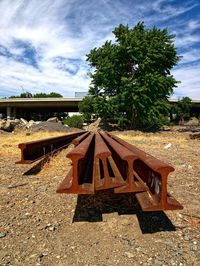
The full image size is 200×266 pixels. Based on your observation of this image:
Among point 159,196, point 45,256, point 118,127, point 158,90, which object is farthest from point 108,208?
point 118,127

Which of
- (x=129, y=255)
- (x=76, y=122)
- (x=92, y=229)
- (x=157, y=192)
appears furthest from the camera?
(x=76, y=122)

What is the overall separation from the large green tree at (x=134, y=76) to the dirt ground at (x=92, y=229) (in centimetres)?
2077

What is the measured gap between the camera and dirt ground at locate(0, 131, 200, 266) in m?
3.41

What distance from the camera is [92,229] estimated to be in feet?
13.5

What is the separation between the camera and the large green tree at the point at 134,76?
26.4m

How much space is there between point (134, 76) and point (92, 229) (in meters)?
24.7

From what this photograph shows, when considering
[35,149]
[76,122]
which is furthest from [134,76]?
[35,149]

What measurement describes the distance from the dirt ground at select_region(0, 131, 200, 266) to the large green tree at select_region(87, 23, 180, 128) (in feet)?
68.2

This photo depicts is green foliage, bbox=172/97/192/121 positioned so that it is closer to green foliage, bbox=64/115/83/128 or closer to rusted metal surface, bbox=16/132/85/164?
green foliage, bbox=64/115/83/128

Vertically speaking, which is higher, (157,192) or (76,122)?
(157,192)

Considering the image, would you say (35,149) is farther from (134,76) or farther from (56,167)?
(134,76)

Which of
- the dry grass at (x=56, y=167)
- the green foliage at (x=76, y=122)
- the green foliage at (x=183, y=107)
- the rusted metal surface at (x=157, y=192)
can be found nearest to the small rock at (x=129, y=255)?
the rusted metal surface at (x=157, y=192)

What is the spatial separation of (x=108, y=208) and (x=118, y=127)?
83.8 feet

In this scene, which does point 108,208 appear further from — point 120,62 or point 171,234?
point 120,62
